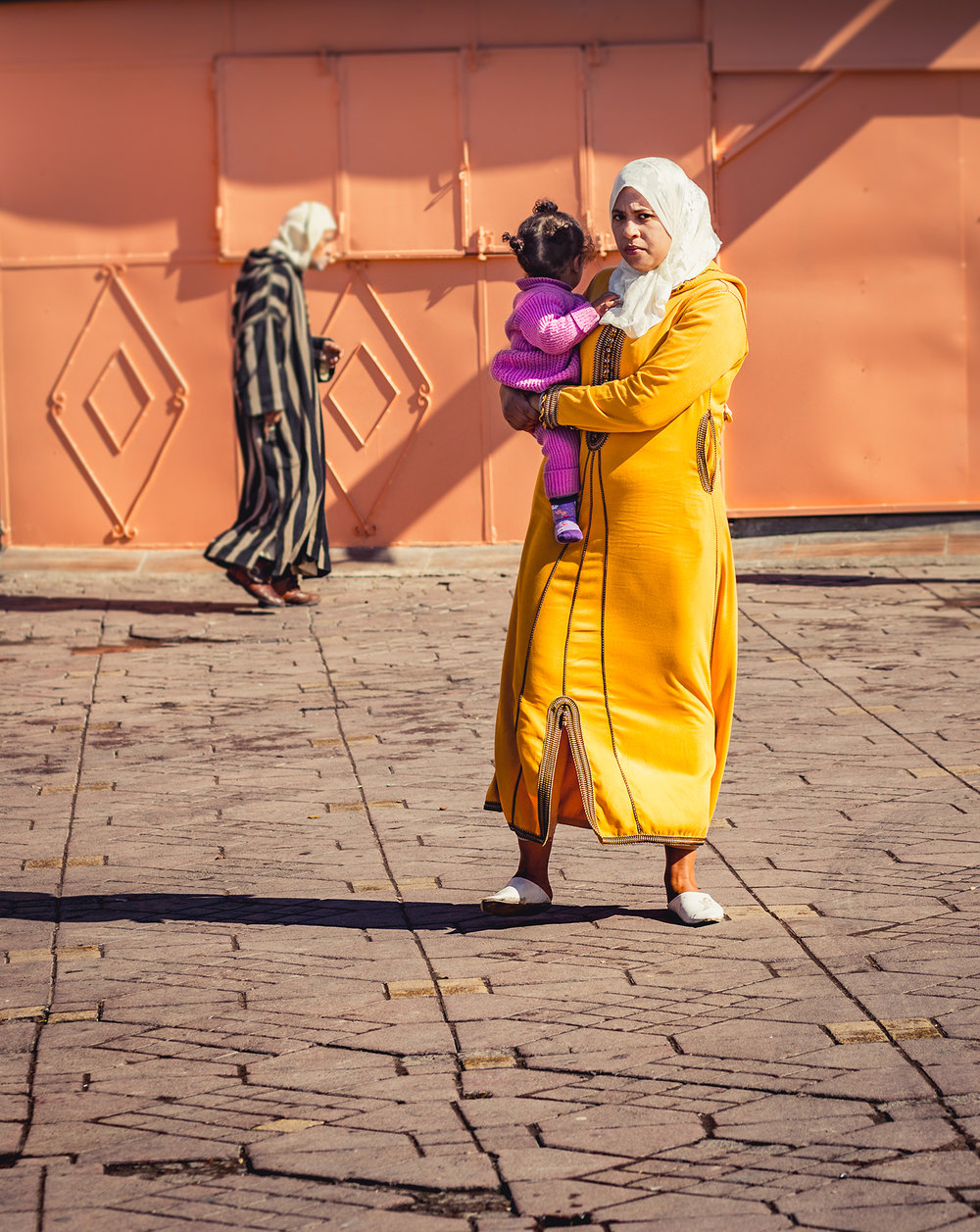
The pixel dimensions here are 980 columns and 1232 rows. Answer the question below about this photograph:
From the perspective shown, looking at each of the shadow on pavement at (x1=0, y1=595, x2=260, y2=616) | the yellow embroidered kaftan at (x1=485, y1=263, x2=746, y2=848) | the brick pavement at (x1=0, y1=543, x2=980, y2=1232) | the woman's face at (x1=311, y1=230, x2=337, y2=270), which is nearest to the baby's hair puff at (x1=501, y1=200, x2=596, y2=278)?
the yellow embroidered kaftan at (x1=485, y1=263, x2=746, y2=848)

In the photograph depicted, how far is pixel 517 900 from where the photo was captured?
4758 millimetres

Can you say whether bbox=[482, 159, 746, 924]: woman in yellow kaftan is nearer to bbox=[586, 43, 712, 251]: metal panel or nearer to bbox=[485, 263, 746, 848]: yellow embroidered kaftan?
bbox=[485, 263, 746, 848]: yellow embroidered kaftan

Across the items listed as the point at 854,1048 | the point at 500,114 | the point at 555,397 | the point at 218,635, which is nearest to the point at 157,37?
the point at 500,114

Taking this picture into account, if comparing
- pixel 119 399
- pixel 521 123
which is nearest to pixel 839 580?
pixel 521 123

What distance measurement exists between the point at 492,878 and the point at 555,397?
1.41 meters

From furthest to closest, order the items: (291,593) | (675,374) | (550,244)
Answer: (291,593), (550,244), (675,374)

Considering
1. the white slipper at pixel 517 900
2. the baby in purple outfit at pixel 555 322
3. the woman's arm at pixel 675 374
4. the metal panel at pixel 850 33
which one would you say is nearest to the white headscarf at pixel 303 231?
the metal panel at pixel 850 33

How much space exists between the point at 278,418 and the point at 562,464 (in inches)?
220

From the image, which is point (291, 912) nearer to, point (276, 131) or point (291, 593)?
point (291, 593)

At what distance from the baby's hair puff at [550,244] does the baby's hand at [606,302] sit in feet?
0.34

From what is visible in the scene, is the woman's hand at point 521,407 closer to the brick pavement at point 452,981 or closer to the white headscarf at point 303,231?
the brick pavement at point 452,981

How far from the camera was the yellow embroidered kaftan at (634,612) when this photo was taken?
4.54 meters

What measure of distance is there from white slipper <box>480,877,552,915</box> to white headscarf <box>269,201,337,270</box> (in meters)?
5.90

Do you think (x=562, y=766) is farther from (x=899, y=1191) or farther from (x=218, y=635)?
(x=218, y=635)
